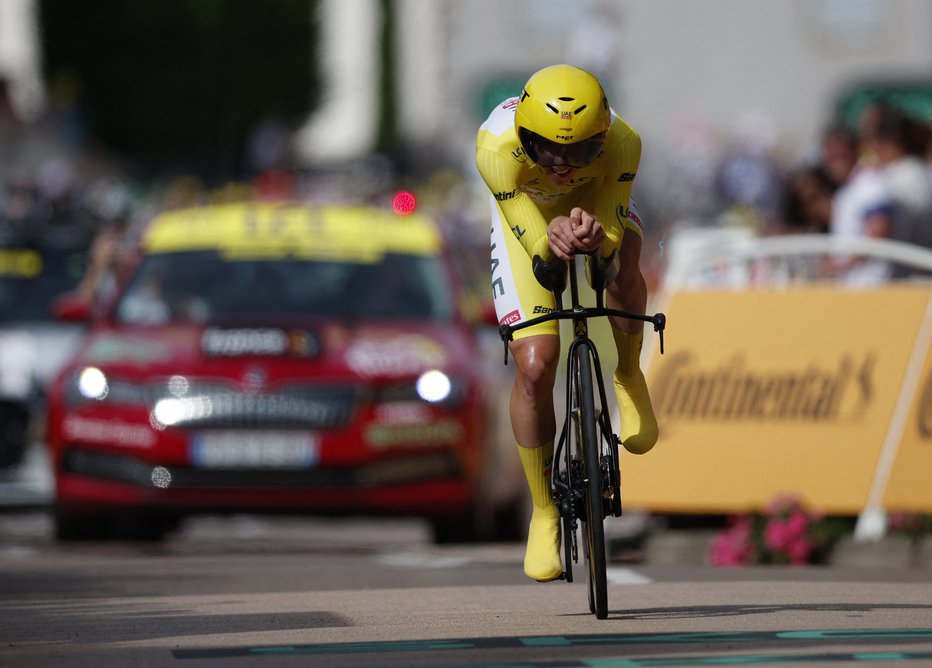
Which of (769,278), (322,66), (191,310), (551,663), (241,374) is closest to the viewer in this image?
(551,663)

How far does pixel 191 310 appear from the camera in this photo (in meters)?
12.6

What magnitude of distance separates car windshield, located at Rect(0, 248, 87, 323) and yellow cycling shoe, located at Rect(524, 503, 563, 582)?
391 inches

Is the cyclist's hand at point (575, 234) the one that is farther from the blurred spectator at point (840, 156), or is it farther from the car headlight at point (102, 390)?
the blurred spectator at point (840, 156)

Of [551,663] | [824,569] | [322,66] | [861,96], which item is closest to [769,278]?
[824,569]

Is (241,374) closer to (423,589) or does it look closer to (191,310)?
(191,310)

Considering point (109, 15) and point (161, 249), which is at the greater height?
point (109, 15)

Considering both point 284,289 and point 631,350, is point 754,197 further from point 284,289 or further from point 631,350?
point 631,350

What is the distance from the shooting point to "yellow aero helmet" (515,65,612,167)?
7793mm

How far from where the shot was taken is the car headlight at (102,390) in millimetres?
11805

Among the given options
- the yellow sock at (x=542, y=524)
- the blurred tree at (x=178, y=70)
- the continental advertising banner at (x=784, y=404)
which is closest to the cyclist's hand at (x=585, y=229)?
the yellow sock at (x=542, y=524)

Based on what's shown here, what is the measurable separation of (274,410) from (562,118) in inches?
167

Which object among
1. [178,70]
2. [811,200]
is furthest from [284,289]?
[178,70]

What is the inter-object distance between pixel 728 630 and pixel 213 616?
182 cm

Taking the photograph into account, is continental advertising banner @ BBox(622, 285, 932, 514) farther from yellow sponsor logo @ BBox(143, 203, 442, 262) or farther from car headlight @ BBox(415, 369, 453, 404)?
yellow sponsor logo @ BBox(143, 203, 442, 262)
